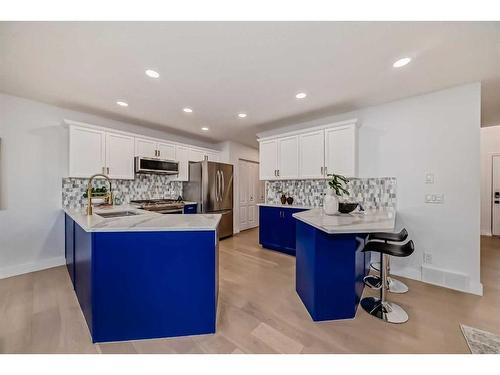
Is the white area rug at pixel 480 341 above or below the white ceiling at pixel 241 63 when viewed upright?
below

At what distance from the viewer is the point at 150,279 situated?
1.58 meters

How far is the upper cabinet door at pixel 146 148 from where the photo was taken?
12.1ft

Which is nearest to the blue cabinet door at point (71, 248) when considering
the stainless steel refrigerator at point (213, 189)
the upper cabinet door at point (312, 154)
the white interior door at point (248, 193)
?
the stainless steel refrigerator at point (213, 189)

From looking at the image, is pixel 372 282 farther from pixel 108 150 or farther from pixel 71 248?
pixel 108 150

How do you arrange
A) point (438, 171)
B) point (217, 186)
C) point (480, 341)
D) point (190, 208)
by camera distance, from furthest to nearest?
1. point (217, 186)
2. point (190, 208)
3. point (438, 171)
4. point (480, 341)

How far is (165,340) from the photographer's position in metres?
1.58

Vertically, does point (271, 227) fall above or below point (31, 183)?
below

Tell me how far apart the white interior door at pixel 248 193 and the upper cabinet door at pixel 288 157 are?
1886mm

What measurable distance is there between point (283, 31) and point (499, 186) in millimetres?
6375

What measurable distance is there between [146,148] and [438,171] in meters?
4.58

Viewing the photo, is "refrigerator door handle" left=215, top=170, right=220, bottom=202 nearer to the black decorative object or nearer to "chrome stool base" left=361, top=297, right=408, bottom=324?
the black decorative object

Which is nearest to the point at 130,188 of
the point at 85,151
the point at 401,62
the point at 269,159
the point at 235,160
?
the point at 85,151

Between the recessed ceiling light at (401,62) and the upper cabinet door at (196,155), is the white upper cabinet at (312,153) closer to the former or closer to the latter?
the recessed ceiling light at (401,62)

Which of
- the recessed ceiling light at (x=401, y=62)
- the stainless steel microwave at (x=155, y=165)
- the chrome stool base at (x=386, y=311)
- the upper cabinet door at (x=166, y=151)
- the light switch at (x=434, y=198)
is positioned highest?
the recessed ceiling light at (x=401, y=62)
